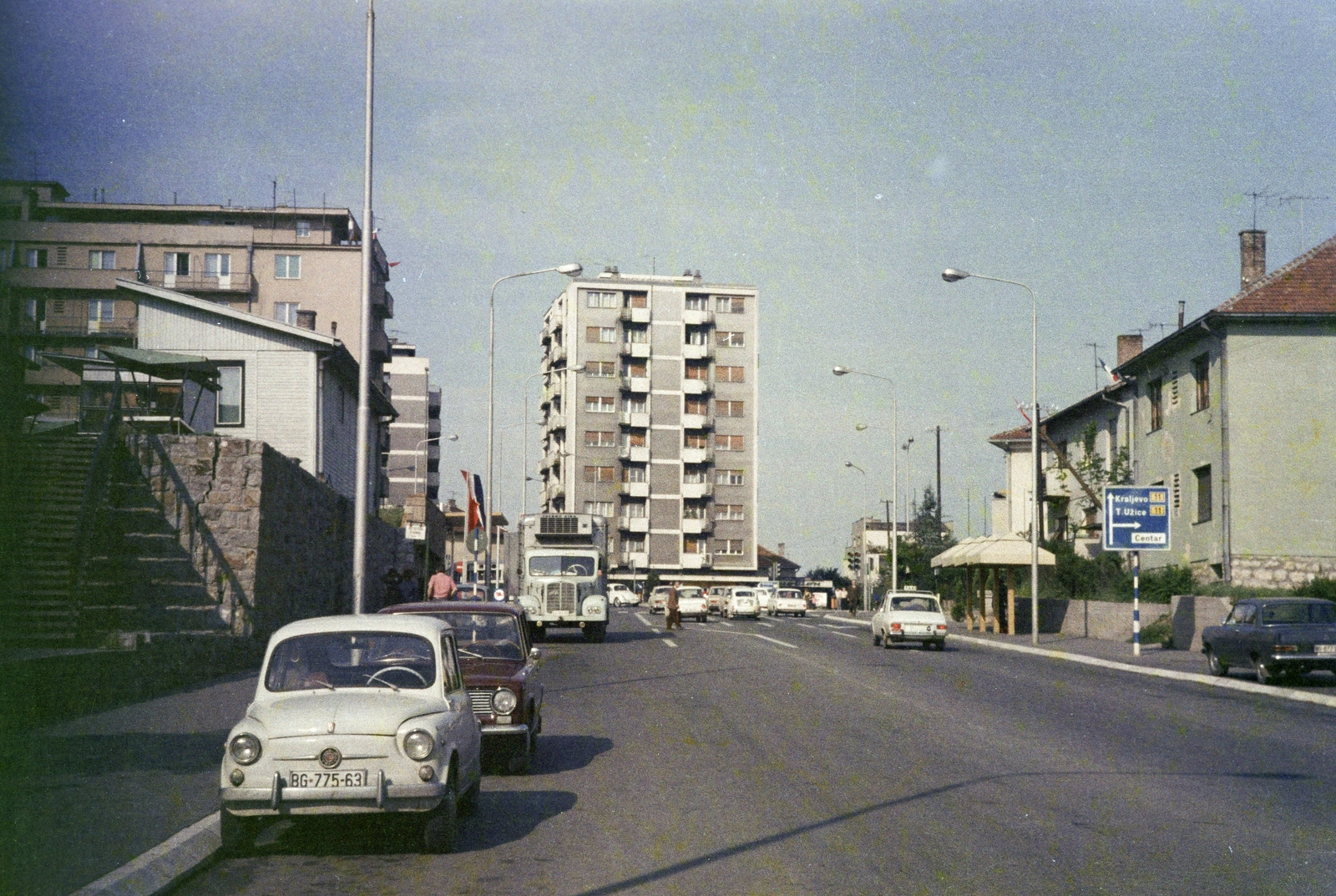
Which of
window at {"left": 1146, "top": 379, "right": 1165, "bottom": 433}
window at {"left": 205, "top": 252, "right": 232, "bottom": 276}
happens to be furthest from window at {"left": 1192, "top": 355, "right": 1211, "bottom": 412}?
window at {"left": 205, "top": 252, "right": 232, "bottom": 276}

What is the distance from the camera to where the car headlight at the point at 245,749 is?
8406mm

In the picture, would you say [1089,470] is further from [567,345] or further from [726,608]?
[567,345]

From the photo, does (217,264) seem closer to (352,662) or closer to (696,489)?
Result: (696,489)

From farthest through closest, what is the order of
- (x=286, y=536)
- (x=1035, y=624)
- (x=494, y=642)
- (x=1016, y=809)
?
(x=1035, y=624), (x=286, y=536), (x=494, y=642), (x=1016, y=809)

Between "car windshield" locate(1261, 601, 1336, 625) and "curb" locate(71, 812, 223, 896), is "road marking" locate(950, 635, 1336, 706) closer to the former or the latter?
"car windshield" locate(1261, 601, 1336, 625)

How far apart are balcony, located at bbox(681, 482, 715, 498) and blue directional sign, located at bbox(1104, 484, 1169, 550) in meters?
88.0

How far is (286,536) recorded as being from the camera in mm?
28578

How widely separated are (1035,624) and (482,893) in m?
33.8

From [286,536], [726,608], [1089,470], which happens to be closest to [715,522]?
[726,608]

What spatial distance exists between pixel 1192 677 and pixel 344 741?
2102cm

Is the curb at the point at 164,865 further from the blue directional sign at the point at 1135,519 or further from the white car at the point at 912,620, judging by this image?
the blue directional sign at the point at 1135,519

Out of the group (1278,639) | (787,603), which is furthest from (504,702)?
(787,603)

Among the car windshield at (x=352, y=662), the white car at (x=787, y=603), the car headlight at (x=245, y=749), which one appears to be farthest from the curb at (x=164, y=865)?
the white car at (x=787, y=603)

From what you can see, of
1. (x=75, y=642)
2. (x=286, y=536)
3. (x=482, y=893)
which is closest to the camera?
(x=482, y=893)
